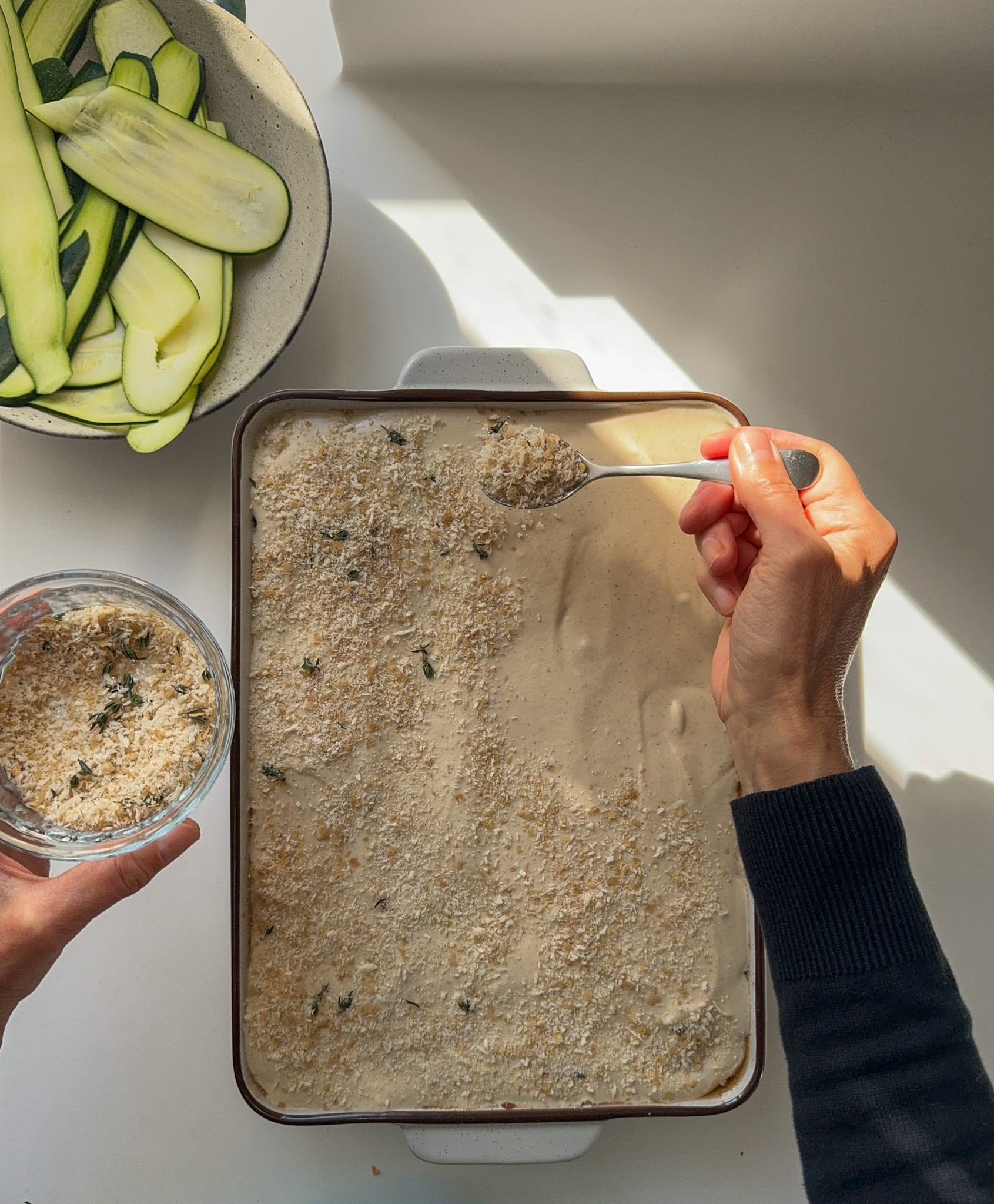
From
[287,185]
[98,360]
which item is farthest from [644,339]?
[98,360]

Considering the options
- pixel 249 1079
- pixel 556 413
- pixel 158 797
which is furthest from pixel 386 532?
pixel 249 1079

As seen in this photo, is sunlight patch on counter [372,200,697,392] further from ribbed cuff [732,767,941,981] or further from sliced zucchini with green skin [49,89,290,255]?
ribbed cuff [732,767,941,981]

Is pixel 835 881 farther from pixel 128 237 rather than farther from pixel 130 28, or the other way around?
pixel 130 28

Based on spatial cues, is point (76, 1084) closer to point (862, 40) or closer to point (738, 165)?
point (738, 165)

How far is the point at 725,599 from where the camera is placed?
41.2 inches

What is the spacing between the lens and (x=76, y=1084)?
44.4 inches

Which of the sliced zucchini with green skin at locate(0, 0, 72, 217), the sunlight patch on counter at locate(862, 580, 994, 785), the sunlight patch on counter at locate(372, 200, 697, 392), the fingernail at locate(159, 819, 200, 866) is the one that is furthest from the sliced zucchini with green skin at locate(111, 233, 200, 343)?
the sunlight patch on counter at locate(862, 580, 994, 785)

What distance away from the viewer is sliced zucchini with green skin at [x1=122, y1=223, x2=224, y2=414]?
3.43 feet

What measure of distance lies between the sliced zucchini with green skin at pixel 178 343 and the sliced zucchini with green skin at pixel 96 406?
0.9 inches

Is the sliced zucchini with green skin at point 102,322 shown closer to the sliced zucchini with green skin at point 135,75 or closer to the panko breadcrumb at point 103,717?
the sliced zucchini with green skin at point 135,75

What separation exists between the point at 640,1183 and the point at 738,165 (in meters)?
1.44

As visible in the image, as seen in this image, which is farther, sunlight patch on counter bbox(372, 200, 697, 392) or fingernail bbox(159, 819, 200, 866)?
sunlight patch on counter bbox(372, 200, 697, 392)

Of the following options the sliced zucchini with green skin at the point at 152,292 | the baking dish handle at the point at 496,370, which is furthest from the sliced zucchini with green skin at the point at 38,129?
the baking dish handle at the point at 496,370

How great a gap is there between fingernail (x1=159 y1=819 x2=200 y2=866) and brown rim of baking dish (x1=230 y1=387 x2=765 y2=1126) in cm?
5
